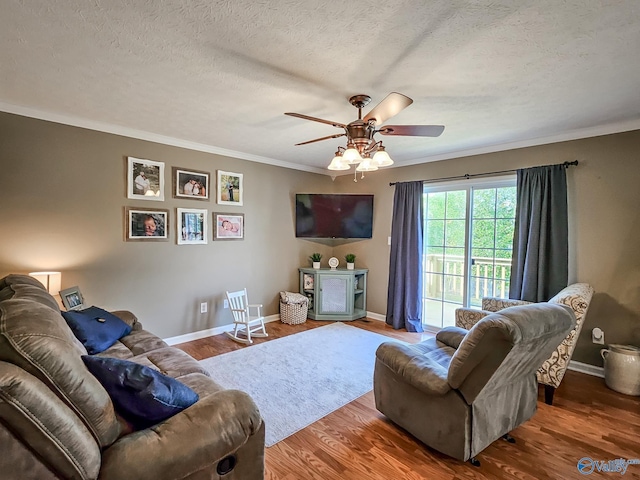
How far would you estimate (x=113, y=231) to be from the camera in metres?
3.41

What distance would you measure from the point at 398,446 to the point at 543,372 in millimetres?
1434

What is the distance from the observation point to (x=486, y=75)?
215 centimetres

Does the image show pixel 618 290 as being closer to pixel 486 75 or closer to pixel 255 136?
pixel 486 75

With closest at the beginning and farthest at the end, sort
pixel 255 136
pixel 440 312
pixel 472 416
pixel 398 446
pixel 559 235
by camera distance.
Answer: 1. pixel 472 416
2. pixel 398 446
3. pixel 559 235
4. pixel 255 136
5. pixel 440 312

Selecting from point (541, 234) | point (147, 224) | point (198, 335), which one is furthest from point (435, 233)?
point (147, 224)

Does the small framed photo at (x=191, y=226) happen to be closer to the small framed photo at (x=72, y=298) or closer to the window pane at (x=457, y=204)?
the small framed photo at (x=72, y=298)

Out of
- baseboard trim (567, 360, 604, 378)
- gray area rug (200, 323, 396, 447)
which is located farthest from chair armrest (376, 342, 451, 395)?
baseboard trim (567, 360, 604, 378)

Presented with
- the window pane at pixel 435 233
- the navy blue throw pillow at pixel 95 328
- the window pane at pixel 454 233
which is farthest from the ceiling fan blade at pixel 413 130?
the navy blue throw pillow at pixel 95 328

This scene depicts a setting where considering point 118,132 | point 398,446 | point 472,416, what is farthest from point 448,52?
point 118,132

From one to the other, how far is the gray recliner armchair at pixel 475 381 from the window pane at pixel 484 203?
2.23m

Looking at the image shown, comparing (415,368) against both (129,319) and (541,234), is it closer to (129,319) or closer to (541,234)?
(541,234)

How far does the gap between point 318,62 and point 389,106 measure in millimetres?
526

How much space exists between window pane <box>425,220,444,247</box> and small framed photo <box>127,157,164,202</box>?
3569 millimetres

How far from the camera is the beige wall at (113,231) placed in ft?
9.47
